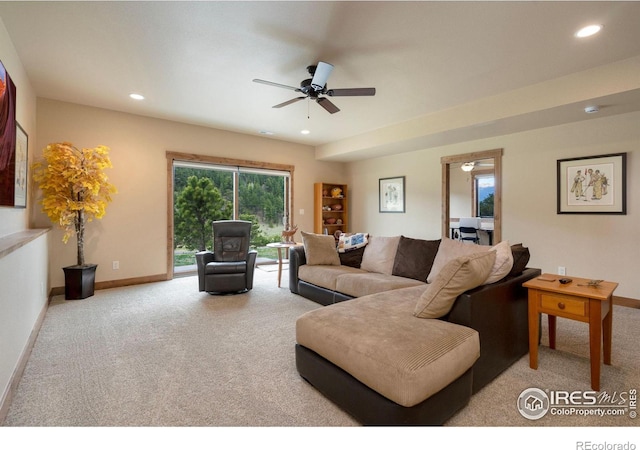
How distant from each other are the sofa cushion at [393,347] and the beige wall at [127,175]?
12.9 ft

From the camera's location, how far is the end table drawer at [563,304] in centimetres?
187

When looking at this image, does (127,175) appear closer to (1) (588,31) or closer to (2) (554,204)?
(1) (588,31)

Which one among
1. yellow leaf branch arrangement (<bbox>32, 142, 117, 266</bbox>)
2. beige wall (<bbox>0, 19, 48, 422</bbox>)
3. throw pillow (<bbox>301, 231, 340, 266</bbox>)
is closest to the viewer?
beige wall (<bbox>0, 19, 48, 422</bbox>)

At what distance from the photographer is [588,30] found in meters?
2.42

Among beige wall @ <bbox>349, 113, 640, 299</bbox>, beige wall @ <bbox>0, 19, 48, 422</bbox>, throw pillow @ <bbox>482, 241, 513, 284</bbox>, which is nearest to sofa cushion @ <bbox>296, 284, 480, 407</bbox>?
throw pillow @ <bbox>482, 241, 513, 284</bbox>

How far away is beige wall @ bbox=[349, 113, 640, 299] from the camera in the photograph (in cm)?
362

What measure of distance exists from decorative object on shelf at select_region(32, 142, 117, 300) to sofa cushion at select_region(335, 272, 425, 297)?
3308mm

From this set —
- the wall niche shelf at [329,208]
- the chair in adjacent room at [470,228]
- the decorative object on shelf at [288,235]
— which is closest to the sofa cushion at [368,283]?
the decorative object on shelf at [288,235]

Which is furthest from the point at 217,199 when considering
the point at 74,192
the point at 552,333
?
the point at 552,333

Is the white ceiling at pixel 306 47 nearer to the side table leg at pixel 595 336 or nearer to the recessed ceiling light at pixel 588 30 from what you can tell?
the recessed ceiling light at pixel 588 30

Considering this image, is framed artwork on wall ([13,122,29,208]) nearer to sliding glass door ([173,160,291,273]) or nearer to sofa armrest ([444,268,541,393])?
sliding glass door ([173,160,291,273])

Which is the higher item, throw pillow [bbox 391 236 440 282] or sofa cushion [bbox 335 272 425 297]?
throw pillow [bbox 391 236 440 282]
